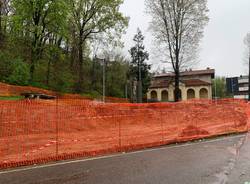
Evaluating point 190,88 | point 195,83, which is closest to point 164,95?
point 190,88

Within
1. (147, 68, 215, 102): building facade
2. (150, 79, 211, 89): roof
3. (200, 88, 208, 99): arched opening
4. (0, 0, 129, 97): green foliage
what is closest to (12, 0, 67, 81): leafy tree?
A: (0, 0, 129, 97): green foliage

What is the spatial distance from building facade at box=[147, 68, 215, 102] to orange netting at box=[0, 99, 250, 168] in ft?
178

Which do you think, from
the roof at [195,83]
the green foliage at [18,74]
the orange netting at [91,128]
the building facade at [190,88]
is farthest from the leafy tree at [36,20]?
the roof at [195,83]

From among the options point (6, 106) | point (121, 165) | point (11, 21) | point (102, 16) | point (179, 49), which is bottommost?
point (121, 165)

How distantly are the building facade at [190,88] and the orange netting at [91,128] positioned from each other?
54.2m

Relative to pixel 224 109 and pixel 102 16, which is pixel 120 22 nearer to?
pixel 102 16

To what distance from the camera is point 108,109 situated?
22281 millimetres

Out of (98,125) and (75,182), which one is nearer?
(75,182)

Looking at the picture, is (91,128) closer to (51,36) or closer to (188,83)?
(51,36)

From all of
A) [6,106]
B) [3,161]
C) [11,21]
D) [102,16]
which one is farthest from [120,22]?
[3,161]

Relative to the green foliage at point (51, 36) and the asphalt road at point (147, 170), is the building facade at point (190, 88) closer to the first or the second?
the green foliage at point (51, 36)

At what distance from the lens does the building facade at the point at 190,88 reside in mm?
76312

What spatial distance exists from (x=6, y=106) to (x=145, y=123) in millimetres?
7493

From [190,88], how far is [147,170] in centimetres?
7194
